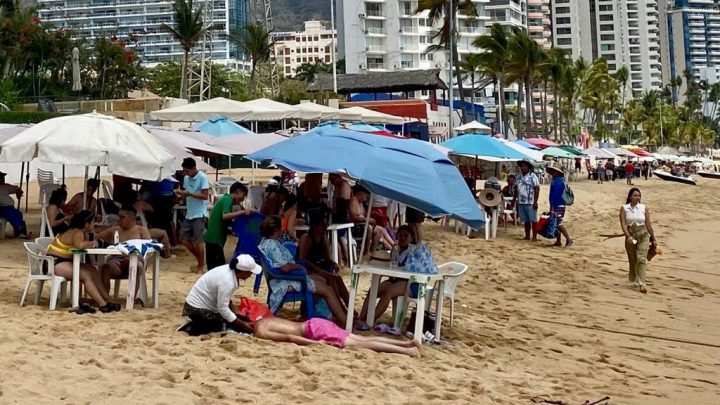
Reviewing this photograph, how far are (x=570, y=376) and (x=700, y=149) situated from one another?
129 m

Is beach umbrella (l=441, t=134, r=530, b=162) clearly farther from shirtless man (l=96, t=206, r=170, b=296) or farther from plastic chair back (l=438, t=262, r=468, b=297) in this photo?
shirtless man (l=96, t=206, r=170, b=296)

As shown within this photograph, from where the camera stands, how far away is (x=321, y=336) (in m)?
6.43

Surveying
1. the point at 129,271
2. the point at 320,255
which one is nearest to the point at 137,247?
the point at 129,271

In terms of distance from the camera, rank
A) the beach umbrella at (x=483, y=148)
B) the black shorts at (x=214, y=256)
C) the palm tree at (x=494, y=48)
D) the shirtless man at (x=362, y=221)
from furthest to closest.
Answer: the palm tree at (x=494, y=48)
the beach umbrella at (x=483, y=148)
the shirtless man at (x=362, y=221)
the black shorts at (x=214, y=256)

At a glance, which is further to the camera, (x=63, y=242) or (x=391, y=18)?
(x=391, y=18)

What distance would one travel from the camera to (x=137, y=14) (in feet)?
619

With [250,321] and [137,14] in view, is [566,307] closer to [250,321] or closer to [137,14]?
[250,321]

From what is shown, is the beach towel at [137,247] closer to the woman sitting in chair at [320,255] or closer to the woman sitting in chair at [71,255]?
the woman sitting in chair at [71,255]

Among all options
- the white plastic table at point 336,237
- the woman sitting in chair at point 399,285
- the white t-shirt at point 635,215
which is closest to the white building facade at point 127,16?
the white plastic table at point 336,237

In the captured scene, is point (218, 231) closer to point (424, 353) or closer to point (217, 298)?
point (217, 298)

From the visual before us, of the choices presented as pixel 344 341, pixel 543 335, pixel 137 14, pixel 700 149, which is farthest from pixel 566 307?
pixel 137 14

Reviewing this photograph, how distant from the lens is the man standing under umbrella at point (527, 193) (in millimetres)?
15016

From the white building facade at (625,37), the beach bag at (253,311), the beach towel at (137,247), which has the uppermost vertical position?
the white building facade at (625,37)

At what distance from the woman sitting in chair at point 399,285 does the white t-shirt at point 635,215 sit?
14.9ft
